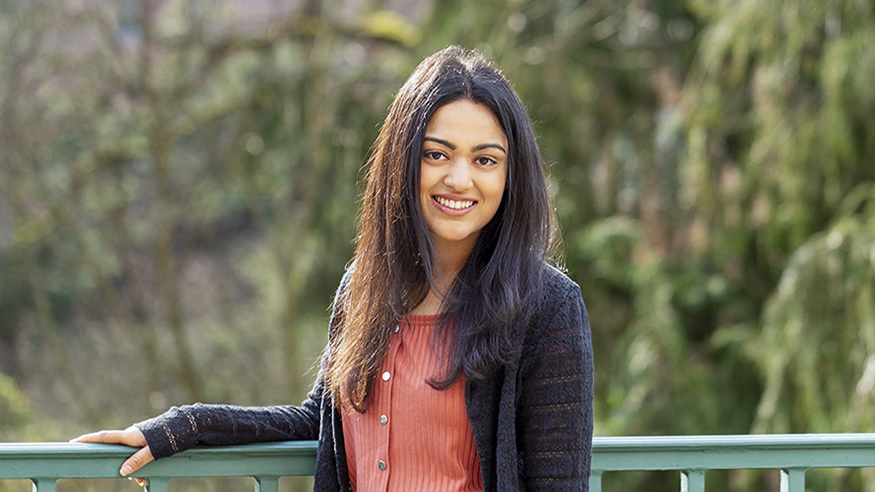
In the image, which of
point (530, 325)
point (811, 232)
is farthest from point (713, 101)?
point (530, 325)

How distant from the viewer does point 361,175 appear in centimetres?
561

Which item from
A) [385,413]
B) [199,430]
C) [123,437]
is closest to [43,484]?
[123,437]

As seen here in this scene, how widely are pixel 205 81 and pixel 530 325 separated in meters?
6.06

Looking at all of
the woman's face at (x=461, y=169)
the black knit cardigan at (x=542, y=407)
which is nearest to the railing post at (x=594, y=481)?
the black knit cardigan at (x=542, y=407)

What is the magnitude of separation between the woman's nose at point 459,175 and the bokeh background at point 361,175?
994mm

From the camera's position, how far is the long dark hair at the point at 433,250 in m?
1.41

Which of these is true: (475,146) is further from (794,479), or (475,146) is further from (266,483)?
(794,479)

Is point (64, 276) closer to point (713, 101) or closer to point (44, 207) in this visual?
point (44, 207)

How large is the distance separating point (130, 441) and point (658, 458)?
997 mm

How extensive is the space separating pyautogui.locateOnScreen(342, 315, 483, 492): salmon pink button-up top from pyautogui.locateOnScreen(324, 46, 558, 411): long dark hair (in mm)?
35

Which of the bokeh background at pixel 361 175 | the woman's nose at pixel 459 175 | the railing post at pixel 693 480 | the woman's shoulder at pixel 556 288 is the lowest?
the railing post at pixel 693 480

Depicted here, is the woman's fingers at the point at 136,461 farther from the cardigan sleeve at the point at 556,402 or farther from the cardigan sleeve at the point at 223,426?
the cardigan sleeve at the point at 556,402

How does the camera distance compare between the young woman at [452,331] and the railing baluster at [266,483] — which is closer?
the young woman at [452,331]

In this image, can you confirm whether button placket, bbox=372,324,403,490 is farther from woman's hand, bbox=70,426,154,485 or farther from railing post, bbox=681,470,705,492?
railing post, bbox=681,470,705,492
